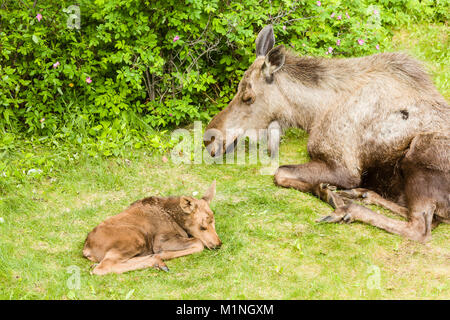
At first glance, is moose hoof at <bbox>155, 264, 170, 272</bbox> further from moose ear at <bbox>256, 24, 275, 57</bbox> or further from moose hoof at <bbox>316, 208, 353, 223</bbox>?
moose ear at <bbox>256, 24, 275, 57</bbox>

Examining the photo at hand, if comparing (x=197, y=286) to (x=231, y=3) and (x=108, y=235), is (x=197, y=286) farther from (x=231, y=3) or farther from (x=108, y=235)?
(x=231, y=3)

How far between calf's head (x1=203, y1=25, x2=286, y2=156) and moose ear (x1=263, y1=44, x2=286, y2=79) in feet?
0.04

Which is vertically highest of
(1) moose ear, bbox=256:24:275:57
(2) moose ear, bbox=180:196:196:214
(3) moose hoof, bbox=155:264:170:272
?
(1) moose ear, bbox=256:24:275:57

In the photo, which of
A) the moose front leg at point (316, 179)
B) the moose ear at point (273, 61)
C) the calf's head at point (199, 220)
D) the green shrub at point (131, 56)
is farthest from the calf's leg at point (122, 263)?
the moose ear at point (273, 61)

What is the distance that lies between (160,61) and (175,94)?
800mm

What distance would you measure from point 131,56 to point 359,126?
10.1ft

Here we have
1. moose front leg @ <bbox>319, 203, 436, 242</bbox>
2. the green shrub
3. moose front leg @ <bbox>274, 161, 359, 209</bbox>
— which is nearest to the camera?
moose front leg @ <bbox>319, 203, 436, 242</bbox>

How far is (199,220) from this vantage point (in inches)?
210

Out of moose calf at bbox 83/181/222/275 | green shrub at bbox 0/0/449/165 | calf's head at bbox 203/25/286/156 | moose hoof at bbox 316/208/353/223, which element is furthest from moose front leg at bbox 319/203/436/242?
green shrub at bbox 0/0/449/165

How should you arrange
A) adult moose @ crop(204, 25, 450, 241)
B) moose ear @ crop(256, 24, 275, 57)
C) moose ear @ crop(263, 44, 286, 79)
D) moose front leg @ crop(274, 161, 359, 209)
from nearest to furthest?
adult moose @ crop(204, 25, 450, 241)
moose front leg @ crop(274, 161, 359, 209)
moose ear @ crop(263, 44, 286, 79)
moose ear @ crop(256, 24, 275, 57)

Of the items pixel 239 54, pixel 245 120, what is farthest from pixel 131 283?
pixel 239 54

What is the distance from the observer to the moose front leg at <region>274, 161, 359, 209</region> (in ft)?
20.5

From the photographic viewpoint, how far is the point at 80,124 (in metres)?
7.18

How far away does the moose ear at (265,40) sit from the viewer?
22.6 ft
